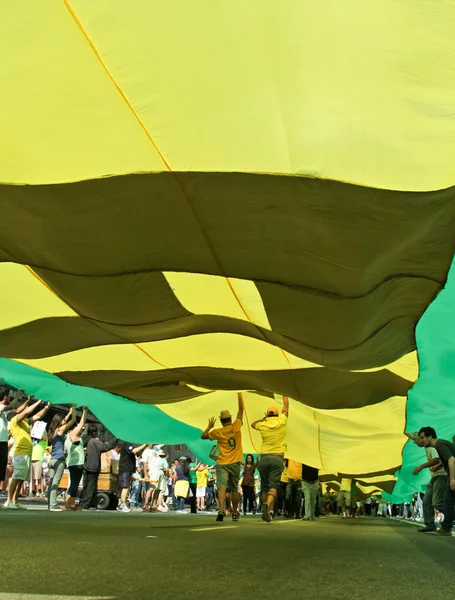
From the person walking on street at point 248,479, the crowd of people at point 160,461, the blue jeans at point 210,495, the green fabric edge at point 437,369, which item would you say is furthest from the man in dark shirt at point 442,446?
the blue jeans at point 210,495

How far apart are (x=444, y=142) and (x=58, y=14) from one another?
2.40 metres

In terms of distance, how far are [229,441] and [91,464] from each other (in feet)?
13.2

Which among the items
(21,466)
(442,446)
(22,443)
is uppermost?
(442,446)

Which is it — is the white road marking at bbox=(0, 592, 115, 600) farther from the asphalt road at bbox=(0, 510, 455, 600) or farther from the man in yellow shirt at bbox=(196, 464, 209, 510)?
the man in yellow shirt at bbox=(196, 464, 209, 510)

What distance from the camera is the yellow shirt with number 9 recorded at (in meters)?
11.0

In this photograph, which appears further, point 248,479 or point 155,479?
point 248,479

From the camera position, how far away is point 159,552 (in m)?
5.03

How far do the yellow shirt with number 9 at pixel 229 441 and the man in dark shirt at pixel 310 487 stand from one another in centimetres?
571

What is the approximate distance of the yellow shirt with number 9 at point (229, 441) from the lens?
11.0 metres

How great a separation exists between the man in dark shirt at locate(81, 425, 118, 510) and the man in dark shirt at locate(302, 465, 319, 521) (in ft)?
15.4

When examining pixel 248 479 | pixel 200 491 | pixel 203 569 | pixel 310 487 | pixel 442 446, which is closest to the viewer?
pixel 203 569

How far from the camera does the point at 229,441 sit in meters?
11.0

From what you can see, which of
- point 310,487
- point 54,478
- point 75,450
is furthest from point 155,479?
point 75,450

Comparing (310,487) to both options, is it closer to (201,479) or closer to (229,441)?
(229,441)
